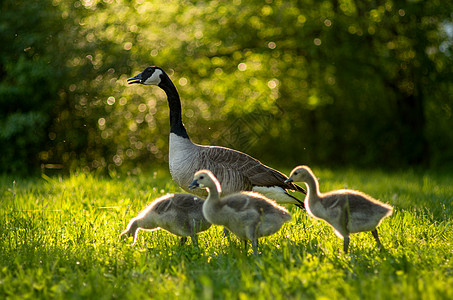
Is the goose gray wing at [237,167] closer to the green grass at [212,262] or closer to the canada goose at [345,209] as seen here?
the green grass at [212,262]

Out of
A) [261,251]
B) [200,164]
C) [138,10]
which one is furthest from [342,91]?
[261,251]

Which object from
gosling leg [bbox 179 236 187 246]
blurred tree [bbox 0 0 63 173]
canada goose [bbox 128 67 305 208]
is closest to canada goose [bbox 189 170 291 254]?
gosling leg [bbox 179 236 187 246]

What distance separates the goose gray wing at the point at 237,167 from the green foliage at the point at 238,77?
7106 millimetres

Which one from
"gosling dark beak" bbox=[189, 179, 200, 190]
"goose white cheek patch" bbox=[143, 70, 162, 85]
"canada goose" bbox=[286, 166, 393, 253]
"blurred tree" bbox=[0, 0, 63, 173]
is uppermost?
"goose white cheek patch" bbox=[143, 70, 162, 85]

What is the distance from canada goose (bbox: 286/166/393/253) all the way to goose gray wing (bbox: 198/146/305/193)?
1.76 metres

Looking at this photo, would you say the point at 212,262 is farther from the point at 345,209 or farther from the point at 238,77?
the point at 238,77

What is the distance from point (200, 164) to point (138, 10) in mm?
12156

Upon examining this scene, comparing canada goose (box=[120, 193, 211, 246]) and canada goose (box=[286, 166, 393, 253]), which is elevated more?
canada goose (box=[286, 166, 393, 253])

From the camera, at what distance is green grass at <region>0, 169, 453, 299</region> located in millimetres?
4535

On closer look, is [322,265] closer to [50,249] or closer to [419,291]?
[419,291]

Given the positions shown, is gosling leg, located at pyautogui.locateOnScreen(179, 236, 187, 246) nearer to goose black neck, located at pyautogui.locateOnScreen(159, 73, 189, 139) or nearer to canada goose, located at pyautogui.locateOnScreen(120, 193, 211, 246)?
canada goose, located at pyautogui.locateOnScreen(120, 193, 211, 246)

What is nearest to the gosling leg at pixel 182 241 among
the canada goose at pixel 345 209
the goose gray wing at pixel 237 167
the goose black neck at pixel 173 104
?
the goose gray wing at pixel 237 167

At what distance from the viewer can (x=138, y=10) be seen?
1806 centimetres

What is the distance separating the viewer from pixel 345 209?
221 inches
